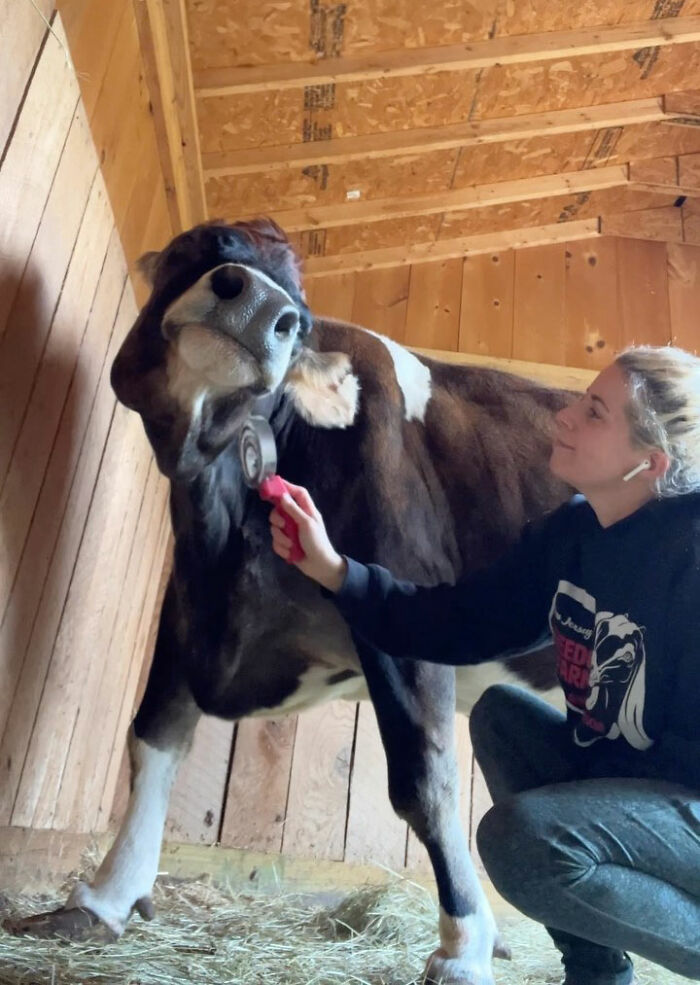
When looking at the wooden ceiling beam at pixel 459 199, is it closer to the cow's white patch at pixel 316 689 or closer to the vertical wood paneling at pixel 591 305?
the vertical wood paneling at pixel 591 305

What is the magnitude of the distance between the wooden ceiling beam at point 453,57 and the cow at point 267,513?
1044 millimetres

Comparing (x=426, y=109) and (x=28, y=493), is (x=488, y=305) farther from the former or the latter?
(x=28, y=493)

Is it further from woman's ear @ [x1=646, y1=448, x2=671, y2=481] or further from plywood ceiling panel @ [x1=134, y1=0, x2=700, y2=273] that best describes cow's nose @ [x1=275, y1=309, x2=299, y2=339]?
plywood ceiling panel @ [x1=134, y1=0, x2=700, y2=273]

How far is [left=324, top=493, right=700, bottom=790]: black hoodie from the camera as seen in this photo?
1516 mm

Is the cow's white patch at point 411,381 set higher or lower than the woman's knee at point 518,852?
higher

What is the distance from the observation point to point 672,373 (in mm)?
1704

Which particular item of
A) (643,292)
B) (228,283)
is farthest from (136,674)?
(643,292)

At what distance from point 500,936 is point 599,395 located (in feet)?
4.51

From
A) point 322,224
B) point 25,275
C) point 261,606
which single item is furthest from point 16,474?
point 322,224

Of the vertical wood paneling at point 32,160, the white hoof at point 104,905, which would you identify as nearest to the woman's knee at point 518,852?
the white hoof at point 104,905

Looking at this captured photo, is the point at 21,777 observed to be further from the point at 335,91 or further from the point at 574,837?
the point at 335,91

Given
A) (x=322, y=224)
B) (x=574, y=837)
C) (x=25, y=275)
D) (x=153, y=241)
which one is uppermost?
(x=322, y=224)

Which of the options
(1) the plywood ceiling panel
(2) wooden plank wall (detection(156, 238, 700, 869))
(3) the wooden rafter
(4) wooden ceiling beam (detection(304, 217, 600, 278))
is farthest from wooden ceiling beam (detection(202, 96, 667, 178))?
(2) wooden plank wall (detection(156, 238, 700, 869))

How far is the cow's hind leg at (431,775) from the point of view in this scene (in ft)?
6.05
